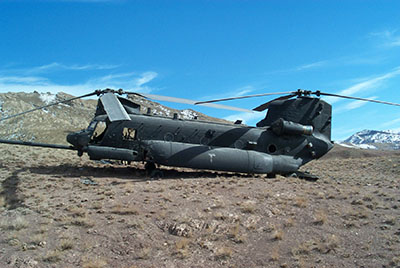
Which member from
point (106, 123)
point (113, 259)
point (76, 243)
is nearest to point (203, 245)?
point (113, 259)

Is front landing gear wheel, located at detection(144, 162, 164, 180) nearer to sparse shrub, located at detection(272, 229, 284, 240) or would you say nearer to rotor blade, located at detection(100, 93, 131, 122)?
rotor blade, located at detection(100, 93, 131, 122)

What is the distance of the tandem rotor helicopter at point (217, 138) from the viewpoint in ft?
49.9

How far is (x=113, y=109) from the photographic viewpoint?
1228 centimetres

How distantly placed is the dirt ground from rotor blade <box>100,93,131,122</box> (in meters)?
2.87

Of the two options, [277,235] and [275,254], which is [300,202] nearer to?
[277,235]

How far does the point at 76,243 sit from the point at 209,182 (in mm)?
7601

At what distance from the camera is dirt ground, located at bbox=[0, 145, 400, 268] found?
22.2 ft

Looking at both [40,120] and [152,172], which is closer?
[152,172]

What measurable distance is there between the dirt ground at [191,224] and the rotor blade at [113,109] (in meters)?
2.87

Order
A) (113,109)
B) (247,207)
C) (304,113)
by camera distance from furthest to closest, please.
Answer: (304,113) → (113,109) → (247,207)

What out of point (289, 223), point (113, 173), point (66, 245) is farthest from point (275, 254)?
point (113, 173)

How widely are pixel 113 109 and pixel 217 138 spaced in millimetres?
6622

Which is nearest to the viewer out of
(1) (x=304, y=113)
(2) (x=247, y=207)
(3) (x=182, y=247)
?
(3) (x=182, y=247)

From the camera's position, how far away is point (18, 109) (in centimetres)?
6506
